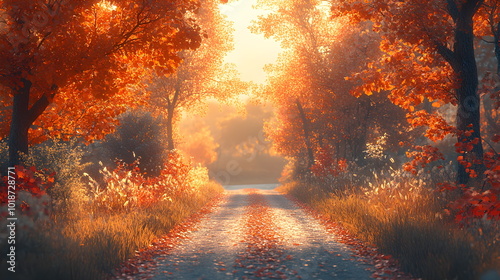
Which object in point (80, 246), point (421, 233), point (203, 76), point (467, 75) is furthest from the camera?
point (203, 76)

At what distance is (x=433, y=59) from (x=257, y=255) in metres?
7.73

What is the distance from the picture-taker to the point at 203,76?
1082 inches

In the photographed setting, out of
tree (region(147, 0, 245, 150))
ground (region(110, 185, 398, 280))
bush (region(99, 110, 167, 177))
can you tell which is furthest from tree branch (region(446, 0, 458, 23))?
tree (region(147, 0, 245, 150))

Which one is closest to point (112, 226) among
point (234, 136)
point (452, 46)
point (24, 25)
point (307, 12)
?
point (24, 25)

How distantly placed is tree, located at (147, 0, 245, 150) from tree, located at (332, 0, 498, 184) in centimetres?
1557

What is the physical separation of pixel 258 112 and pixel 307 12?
7013 centimetres

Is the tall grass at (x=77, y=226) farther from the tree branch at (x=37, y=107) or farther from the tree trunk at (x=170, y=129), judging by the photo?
the tree trunk at (x=170, y=129)

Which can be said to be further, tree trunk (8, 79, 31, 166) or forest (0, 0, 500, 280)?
tree trunk (8, 79, 31, 166)

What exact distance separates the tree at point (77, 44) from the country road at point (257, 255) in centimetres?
472

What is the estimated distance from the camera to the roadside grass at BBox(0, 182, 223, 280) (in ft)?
22.1

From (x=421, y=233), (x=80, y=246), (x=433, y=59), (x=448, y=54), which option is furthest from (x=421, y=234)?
(x=80, y=246)

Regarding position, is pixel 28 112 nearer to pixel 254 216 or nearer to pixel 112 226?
pixel 112 226

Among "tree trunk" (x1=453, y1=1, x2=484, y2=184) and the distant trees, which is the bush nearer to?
the distant trees

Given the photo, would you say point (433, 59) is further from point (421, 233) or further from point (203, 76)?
point (203, 76)
